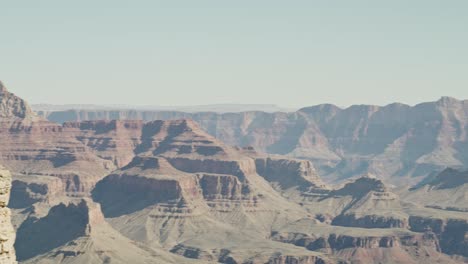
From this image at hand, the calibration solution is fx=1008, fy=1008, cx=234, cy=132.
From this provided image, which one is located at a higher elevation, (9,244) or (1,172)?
(1,172)

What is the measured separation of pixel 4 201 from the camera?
3288 cm

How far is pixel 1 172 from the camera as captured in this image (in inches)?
1298

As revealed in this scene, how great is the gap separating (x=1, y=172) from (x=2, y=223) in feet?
5.46

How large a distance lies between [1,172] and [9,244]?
2364 mm

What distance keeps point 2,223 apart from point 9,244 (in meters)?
0.73

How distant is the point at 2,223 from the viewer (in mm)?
32812

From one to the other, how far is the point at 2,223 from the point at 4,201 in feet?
2.35

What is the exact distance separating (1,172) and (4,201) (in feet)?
3.13
